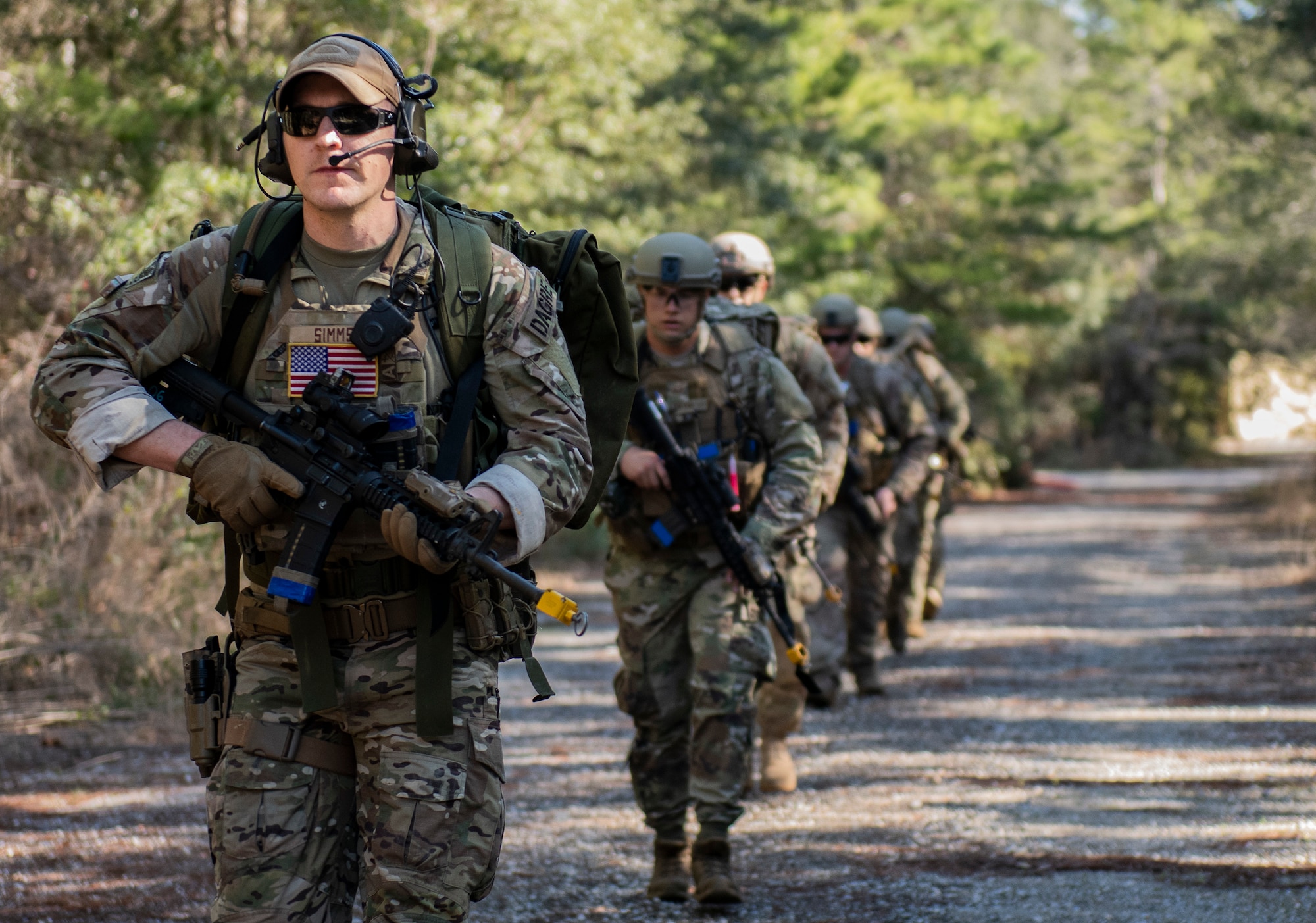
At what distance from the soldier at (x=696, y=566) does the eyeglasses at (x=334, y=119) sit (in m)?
2.52

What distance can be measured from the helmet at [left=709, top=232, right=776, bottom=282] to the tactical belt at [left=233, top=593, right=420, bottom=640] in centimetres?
448

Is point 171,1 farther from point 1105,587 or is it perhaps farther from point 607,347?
point 1105,587

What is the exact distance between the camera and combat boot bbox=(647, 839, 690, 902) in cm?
566

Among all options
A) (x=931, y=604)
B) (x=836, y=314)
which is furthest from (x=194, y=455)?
(x=931, y=604)

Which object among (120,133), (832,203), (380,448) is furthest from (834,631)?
(832,203)

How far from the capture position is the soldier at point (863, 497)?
9484 mm

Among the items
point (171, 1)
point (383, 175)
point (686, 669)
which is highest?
point (171, 1)

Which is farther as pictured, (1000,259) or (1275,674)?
(1000,259)

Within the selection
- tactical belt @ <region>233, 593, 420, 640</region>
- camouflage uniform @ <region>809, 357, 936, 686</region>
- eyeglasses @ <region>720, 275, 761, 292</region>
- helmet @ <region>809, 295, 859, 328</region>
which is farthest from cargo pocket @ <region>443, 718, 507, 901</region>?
helmet @ <region>809, 295, 859, 328</region>

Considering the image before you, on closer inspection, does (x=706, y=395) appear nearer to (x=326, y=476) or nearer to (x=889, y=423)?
(x=326, y=476)

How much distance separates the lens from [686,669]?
604 centimetres

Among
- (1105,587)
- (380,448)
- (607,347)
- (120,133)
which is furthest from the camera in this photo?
(1105,587)

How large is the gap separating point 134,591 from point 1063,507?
21.3m

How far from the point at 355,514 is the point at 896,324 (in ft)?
32.3
